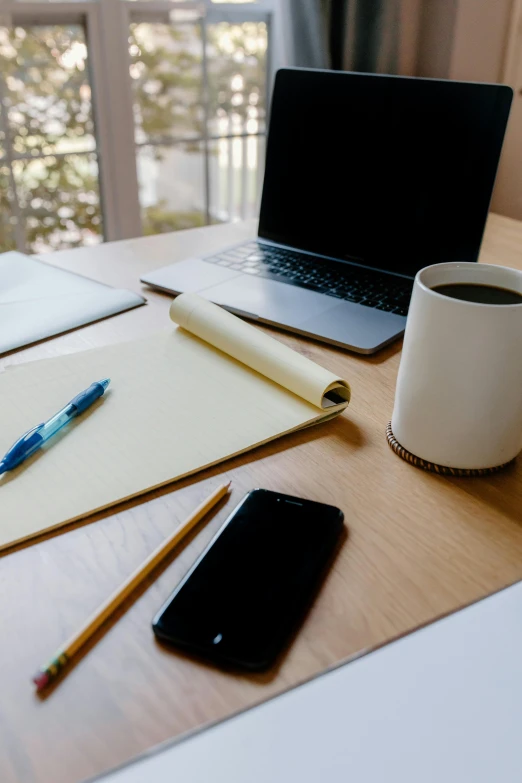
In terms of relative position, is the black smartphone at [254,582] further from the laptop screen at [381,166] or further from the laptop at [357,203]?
the laptop screen at [381,166]

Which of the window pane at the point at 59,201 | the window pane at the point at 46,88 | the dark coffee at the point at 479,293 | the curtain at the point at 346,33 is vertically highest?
the curtain at the point at 346,33

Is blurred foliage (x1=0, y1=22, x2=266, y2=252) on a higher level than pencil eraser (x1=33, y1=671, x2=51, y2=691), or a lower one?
higher

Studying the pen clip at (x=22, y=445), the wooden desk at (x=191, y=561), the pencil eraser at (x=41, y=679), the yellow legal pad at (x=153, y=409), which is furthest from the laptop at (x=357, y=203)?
the pencil eraser at (x=41, y=679)

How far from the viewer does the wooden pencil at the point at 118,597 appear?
358mm

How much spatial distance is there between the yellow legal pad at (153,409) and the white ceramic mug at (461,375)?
0.10 meters

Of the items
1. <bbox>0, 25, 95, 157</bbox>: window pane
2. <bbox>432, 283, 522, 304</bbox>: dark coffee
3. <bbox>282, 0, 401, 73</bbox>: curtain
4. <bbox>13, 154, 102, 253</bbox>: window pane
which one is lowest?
<bbox>13, 154, 102, 253</bbox>: window pane

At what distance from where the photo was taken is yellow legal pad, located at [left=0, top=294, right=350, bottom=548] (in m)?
0.49

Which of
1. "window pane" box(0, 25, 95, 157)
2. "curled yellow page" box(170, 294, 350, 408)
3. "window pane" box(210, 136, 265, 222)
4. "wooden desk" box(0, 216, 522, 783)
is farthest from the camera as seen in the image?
"window pane" box(210, 136, 265, 222)

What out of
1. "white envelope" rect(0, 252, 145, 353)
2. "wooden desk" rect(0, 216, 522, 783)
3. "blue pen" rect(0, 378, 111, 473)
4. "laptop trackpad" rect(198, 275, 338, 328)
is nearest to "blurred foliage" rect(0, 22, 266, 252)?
"white envelope" rect(0, 252, 145, 353)

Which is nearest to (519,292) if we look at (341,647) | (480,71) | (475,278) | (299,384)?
(475,278)

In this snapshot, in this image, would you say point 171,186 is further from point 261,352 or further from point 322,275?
point 261,352

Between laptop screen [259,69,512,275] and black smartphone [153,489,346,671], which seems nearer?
black smartphone [153,489,346,671]

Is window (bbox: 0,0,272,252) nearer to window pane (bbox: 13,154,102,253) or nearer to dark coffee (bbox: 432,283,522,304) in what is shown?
window pane (bbox: 13,154,102,253)

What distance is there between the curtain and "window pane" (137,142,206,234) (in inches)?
16.1
